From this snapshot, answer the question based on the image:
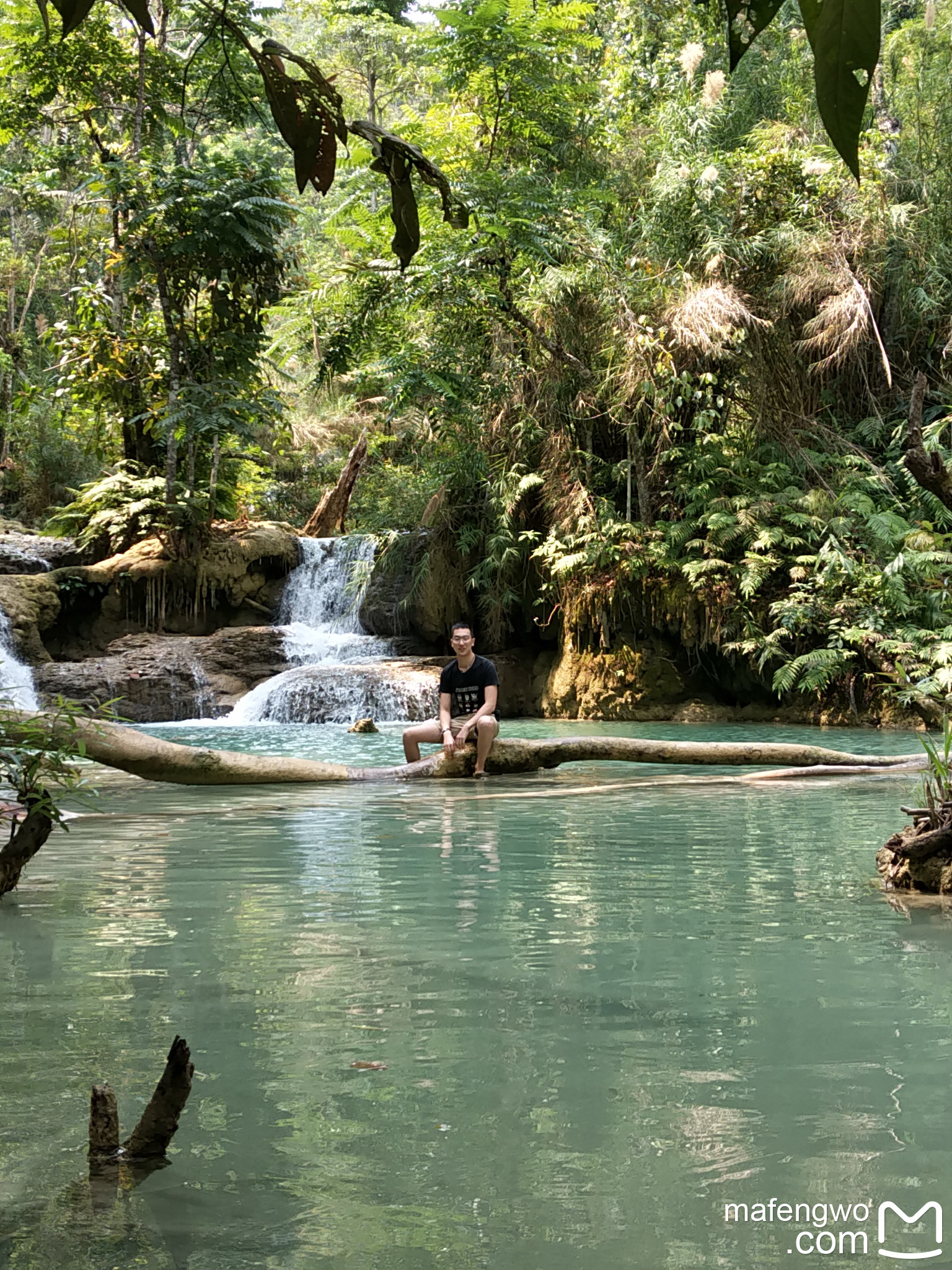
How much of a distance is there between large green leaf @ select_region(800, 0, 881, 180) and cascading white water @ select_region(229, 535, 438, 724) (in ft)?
51.9

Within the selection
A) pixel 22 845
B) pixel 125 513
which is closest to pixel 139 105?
pixel 125 513

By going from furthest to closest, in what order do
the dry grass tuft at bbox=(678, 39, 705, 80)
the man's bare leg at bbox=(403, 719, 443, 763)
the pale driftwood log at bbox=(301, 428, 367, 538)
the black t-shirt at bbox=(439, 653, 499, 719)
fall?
1. the pale driftwood log at bbox=(301, 428, 367, 538)
2. the dry grass tuft at bbox=(678, 39, 705, 80)
3. the man's bare leg at bbox=(403, 719, 443, 763)
4. the black t-shirt at bbox=(439, 653, 499, 719)

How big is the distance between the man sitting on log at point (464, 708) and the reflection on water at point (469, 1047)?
2.96m

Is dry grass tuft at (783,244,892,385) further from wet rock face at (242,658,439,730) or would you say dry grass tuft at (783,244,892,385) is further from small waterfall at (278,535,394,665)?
small waterfall at (278,535,394,665)

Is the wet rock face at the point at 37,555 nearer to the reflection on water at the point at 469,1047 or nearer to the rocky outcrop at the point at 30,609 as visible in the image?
the rocky outcrop at the point at 30,609

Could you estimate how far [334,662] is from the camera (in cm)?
1828

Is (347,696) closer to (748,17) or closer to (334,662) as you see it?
(334,662)

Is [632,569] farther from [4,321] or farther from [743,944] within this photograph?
[4,321]

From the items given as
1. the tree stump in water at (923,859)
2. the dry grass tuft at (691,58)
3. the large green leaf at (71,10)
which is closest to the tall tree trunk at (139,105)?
the dry grass tuft at (691,58)

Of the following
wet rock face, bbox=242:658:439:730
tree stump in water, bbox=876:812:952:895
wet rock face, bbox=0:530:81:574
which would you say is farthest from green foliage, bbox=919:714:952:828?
wet rock face, bbox=0:530:81:574

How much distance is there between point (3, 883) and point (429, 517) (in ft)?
46.6

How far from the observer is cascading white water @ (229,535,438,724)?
651 inches

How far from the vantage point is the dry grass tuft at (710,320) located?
16.6 metres

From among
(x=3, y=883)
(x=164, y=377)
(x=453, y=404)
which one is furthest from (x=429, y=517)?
(x=3, y=883)
